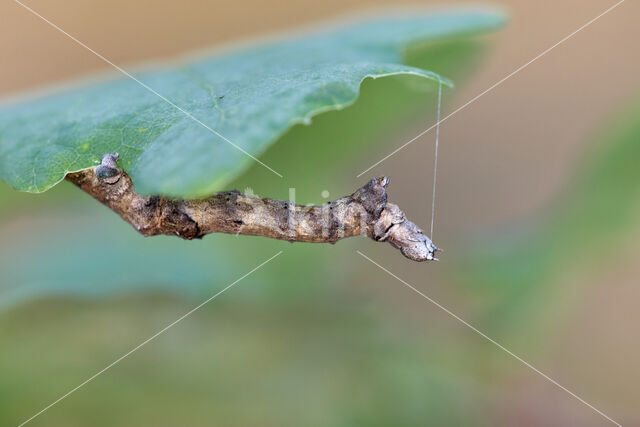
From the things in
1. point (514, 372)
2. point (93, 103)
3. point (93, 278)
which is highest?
point (93, 103)

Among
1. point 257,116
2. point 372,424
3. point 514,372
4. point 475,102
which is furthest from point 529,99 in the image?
point 257,116

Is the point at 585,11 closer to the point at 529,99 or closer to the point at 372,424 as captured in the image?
the point at 529,99

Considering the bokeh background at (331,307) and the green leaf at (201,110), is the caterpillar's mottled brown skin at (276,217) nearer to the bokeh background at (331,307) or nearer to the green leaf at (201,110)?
the green leaf at (201,110)

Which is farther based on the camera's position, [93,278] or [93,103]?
[93,278]

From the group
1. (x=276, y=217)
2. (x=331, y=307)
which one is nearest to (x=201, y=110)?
(x=276, y=217)

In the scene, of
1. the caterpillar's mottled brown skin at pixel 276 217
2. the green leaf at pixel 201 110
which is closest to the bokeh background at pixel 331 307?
the green leaf at pixel 201 110

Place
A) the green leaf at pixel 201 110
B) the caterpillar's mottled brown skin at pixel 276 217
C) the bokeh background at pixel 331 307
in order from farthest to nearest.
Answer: the bokeh background at pixel 331 307 → the caterpillar's mottled brown skin at pixel 276 217 → the green leaf at pixel 201 110

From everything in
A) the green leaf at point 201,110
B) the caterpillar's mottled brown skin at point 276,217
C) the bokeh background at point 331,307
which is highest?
the green leaf at point 201,110

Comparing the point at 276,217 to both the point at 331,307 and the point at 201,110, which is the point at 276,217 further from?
the point at 331,307

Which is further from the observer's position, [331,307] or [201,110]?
[331,307]
